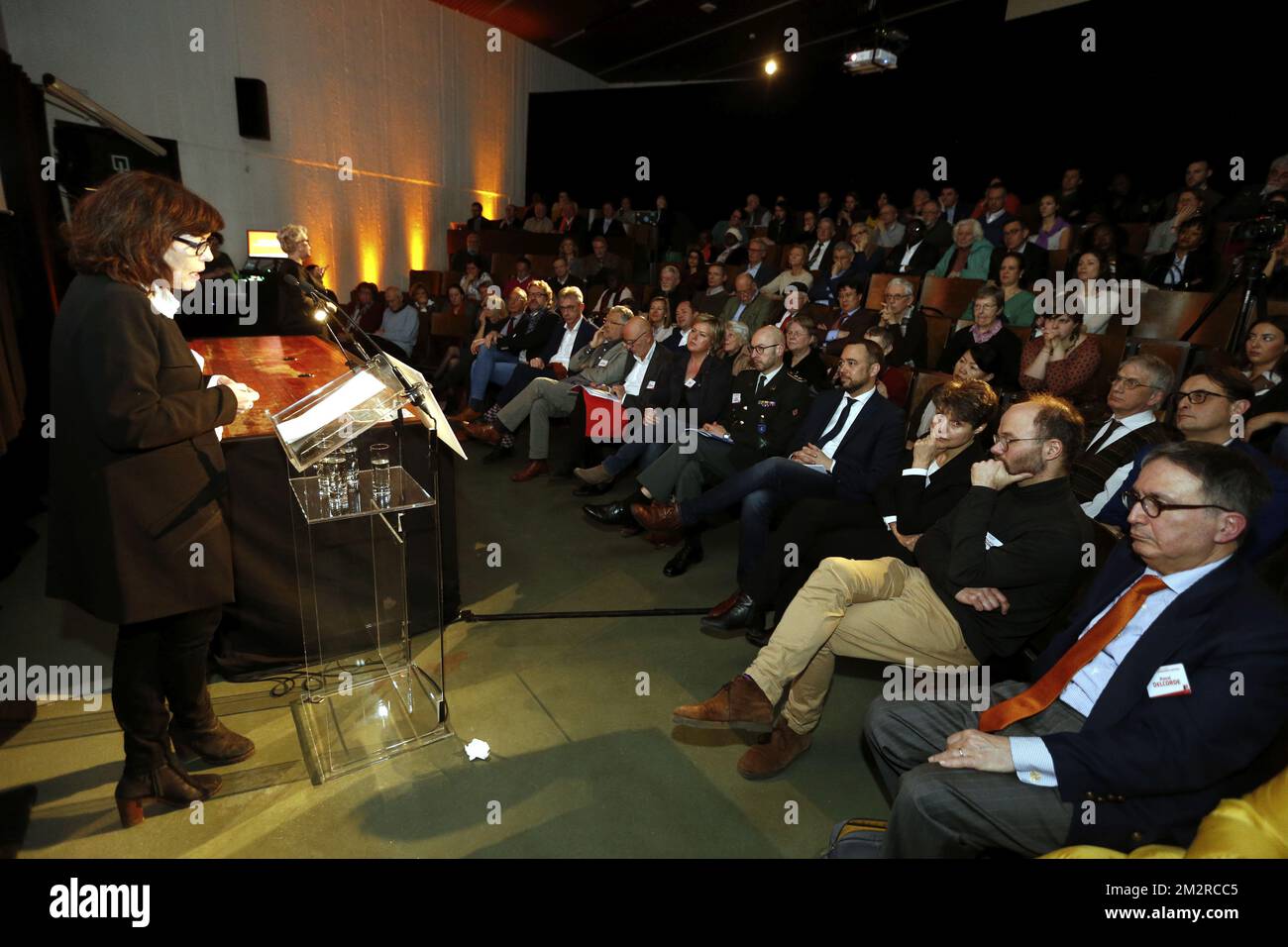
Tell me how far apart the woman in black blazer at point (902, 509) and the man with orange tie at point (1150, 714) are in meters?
0.91

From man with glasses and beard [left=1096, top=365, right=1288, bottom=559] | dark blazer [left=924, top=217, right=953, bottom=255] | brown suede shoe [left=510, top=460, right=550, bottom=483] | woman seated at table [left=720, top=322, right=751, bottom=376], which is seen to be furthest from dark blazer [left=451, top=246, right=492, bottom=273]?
man with glasses and beard [left=1096, top=365, right=1288, bottom=559]

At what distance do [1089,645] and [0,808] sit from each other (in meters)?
2.76

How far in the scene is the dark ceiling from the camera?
24.6ft

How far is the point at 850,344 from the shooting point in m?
3.08

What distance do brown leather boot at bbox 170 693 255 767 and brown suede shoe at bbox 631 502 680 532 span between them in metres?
1.94

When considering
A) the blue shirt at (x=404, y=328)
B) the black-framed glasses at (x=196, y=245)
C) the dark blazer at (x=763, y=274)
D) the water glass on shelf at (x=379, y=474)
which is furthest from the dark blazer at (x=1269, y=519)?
the blue shirt at (x=404, y=328)

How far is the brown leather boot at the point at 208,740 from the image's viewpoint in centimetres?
198

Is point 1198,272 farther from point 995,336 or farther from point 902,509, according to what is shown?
point 902,509

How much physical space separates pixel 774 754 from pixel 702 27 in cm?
931

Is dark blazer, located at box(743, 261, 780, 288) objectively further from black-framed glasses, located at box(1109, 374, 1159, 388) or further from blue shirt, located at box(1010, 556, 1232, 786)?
blue shirt, located at box(1010, 556, 1232, 786)

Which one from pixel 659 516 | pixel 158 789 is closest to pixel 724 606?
pixel 659 516

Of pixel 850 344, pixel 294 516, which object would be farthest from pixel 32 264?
pixel 850 344

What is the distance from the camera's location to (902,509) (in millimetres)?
2543

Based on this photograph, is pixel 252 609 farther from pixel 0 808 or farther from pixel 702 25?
pixel 702 25
